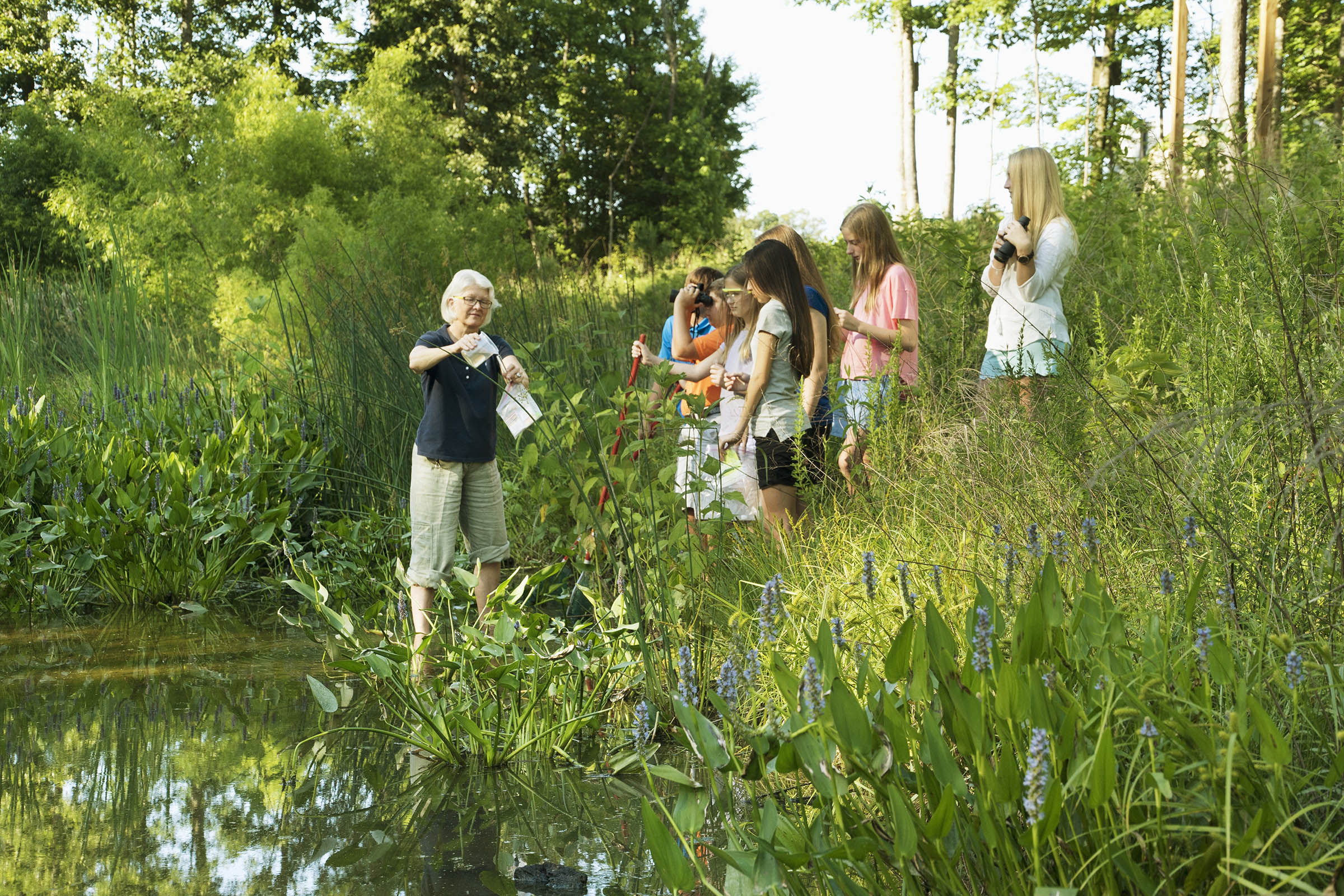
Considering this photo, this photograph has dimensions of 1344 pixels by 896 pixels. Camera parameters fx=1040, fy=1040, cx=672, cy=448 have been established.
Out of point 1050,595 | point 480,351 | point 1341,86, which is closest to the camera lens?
point 1050,595

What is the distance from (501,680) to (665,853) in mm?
1418

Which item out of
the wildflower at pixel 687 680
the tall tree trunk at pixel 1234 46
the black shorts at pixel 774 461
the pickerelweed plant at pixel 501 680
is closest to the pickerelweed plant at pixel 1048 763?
the wildflower at pixel 687 680

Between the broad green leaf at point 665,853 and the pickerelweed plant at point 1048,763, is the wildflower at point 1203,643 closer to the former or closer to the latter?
the pickerelweed plant at point 1048,763

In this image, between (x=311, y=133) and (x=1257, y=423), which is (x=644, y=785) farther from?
(x=311, y=133)

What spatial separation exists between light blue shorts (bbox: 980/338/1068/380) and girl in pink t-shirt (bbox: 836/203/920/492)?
363 millimetres

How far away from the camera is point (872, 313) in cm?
484

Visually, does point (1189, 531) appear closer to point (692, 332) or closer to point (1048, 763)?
point (1048, 763)

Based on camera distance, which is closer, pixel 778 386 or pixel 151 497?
pixel 778 386

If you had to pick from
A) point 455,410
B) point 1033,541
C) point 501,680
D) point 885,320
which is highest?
point 885,320

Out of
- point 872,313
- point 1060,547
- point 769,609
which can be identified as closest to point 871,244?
point 872,313

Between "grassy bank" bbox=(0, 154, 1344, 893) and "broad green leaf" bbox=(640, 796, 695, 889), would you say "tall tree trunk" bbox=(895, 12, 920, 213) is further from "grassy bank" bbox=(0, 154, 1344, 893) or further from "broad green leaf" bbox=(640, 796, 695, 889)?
"broad green leaf" bbox=(640, 796, 695, 889)

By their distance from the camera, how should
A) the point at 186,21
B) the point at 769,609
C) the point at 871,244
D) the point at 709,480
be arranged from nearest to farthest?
1. the point at 769,609
2. the point at 709,480
3. the point at 871,244
4. the point at 186,21

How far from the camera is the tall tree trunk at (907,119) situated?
2256 cm

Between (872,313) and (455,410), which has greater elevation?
(872,313)
